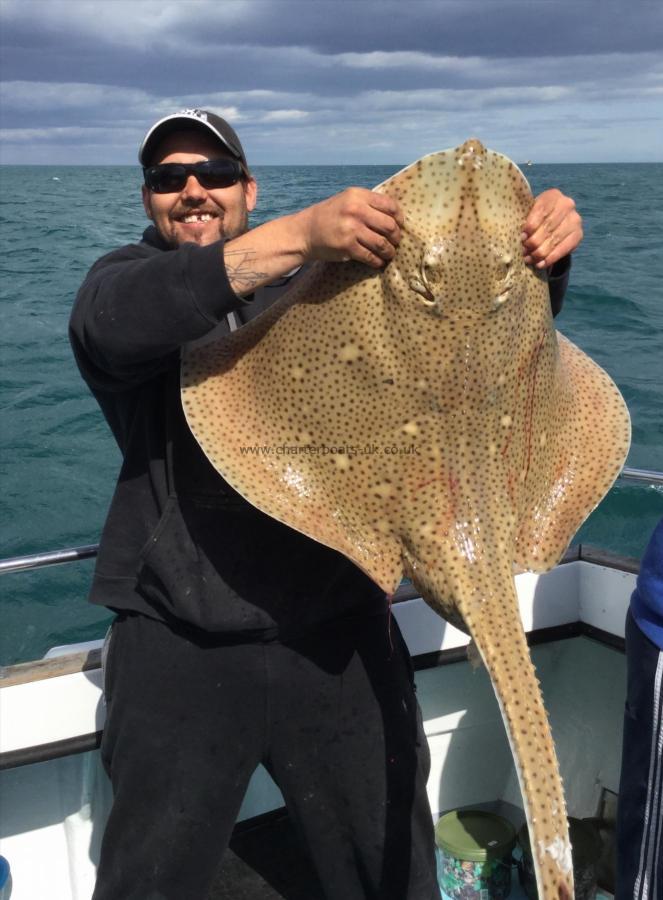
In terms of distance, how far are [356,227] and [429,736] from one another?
9.66 ft

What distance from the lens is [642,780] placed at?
2555 millimetres

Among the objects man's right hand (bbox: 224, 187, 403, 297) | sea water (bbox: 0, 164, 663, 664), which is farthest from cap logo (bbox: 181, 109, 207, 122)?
sea water (bbox: 0, 164, 663, 664)

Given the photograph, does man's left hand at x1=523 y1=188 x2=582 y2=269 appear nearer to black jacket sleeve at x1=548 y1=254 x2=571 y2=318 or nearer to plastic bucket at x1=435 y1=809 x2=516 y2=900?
black jacket sleeve at x1=548 y1=254 x2=571 y2=318

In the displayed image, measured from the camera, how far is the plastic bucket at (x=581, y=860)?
12.3ft

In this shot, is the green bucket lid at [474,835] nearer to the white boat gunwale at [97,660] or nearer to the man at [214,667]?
the white boat gunwale at [97,660]

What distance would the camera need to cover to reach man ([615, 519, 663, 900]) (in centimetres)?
250

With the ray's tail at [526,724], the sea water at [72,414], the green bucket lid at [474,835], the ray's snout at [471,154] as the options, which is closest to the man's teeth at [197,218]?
the ray's snout at [471,154]

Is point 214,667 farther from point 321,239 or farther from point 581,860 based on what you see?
point 581,860

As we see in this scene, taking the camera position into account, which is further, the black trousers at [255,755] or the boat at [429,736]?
the boat at [429,736]

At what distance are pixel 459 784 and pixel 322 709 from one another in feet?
6.29

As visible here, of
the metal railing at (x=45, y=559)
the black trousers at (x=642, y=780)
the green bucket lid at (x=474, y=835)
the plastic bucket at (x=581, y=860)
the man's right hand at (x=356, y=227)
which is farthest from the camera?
the green bucket lid at (x=474, y=835)

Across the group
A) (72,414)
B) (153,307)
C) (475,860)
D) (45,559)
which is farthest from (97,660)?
(72,414)

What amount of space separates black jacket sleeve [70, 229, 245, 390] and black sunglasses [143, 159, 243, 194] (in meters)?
0.60

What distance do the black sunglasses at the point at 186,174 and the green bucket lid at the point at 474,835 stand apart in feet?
10.3
